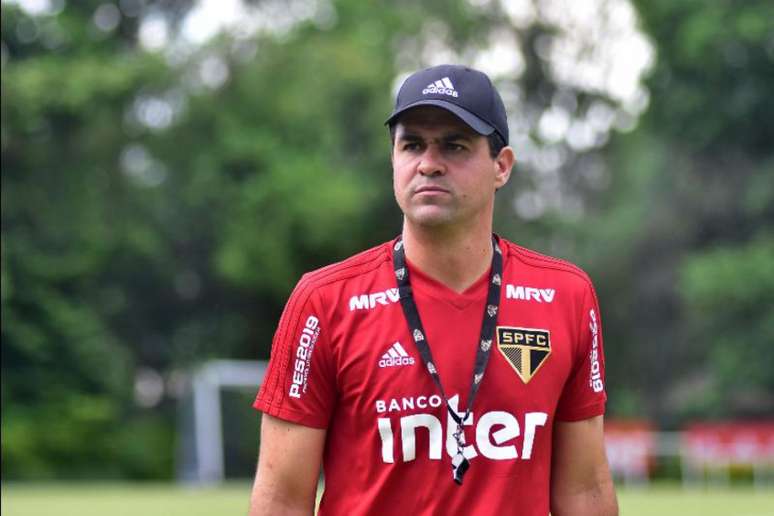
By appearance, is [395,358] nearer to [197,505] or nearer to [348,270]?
[348,270]

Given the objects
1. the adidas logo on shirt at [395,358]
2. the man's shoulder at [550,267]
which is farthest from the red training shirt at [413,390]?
the man's shoulder at [550,267]

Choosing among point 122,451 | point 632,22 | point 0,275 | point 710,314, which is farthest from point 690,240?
point 0,275

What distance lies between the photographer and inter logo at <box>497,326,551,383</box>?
4152mm

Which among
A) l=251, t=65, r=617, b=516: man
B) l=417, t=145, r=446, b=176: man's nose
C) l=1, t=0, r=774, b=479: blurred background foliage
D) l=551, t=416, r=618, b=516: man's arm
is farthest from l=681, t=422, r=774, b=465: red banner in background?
l=417, t=145, r=446, b=176: man's nose

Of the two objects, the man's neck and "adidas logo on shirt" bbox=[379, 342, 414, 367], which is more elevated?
the man's neck

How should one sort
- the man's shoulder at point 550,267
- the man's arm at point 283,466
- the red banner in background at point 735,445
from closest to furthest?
the man's arm at point 283,466 → the man's shoulder at point 550,267 → the red banner in background at point 735,445

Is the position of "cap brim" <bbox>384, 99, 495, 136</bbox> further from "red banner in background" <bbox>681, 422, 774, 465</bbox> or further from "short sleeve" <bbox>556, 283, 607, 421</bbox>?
"red banner in background" <bbox>681, 422, 774, 465</bbox>

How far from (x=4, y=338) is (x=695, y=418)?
19.7 meters

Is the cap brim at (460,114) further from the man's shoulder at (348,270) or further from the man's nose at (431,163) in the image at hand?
the man's shoulder at (348,270)

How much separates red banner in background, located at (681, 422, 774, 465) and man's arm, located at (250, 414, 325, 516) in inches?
1157

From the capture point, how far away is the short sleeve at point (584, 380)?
14.2 feet

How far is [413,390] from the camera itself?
4.06 metres

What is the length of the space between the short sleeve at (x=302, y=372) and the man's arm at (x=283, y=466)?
0.12ft

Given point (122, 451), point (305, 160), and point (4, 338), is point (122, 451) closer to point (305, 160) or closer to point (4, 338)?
point (4, 338)
